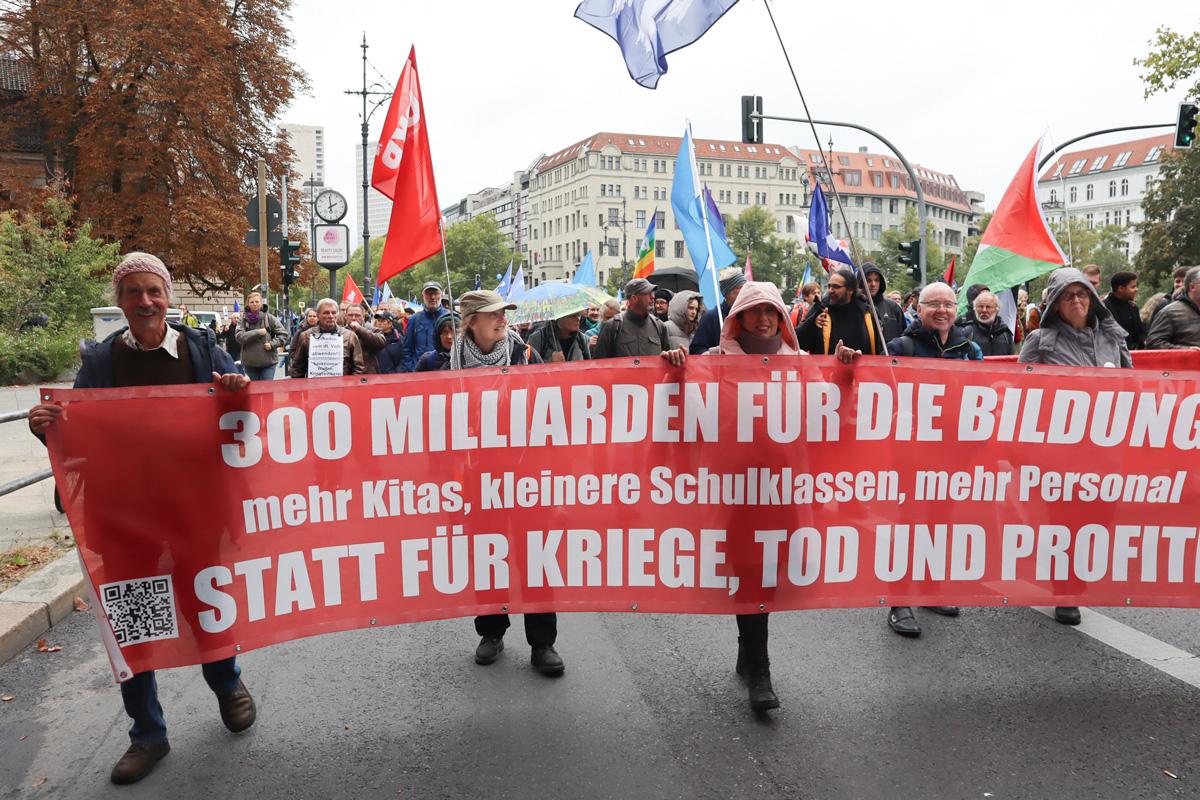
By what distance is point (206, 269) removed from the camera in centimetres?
2989

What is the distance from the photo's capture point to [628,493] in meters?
4.09

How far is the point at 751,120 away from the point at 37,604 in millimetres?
16924

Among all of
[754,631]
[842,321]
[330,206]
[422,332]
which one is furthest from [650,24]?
[330,206]

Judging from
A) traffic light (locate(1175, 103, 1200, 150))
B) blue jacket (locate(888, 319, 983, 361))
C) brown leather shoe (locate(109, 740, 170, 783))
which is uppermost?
traffic light (locate(1175, 103, 1200, 150))

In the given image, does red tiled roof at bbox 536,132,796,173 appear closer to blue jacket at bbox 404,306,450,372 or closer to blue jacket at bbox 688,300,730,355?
blue jacket at bbox 404,306,450,372

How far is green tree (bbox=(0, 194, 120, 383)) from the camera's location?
Result: 64.3 ft

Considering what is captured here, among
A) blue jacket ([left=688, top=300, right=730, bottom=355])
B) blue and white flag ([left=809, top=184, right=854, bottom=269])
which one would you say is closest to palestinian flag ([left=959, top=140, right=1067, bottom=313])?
blue jacket ([left=688, top=300, right=730, bottom=355])

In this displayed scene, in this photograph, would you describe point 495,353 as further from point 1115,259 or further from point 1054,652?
point 1115,259

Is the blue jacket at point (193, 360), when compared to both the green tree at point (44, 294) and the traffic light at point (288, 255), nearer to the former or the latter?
the traffic light at point (288, 255)

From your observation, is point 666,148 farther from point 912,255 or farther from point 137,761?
point 137,761

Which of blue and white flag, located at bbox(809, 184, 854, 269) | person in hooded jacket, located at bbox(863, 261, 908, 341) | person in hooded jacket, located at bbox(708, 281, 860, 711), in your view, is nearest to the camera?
person in hooded jacket, located at bbox(708, 281, 860, 711)

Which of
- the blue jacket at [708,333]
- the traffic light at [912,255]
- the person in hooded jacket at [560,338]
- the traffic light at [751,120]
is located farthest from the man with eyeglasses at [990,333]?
the traffic light at [912,255]

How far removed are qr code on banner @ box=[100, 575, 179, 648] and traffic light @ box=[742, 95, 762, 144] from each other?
17335 mm

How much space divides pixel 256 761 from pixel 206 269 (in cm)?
2877
